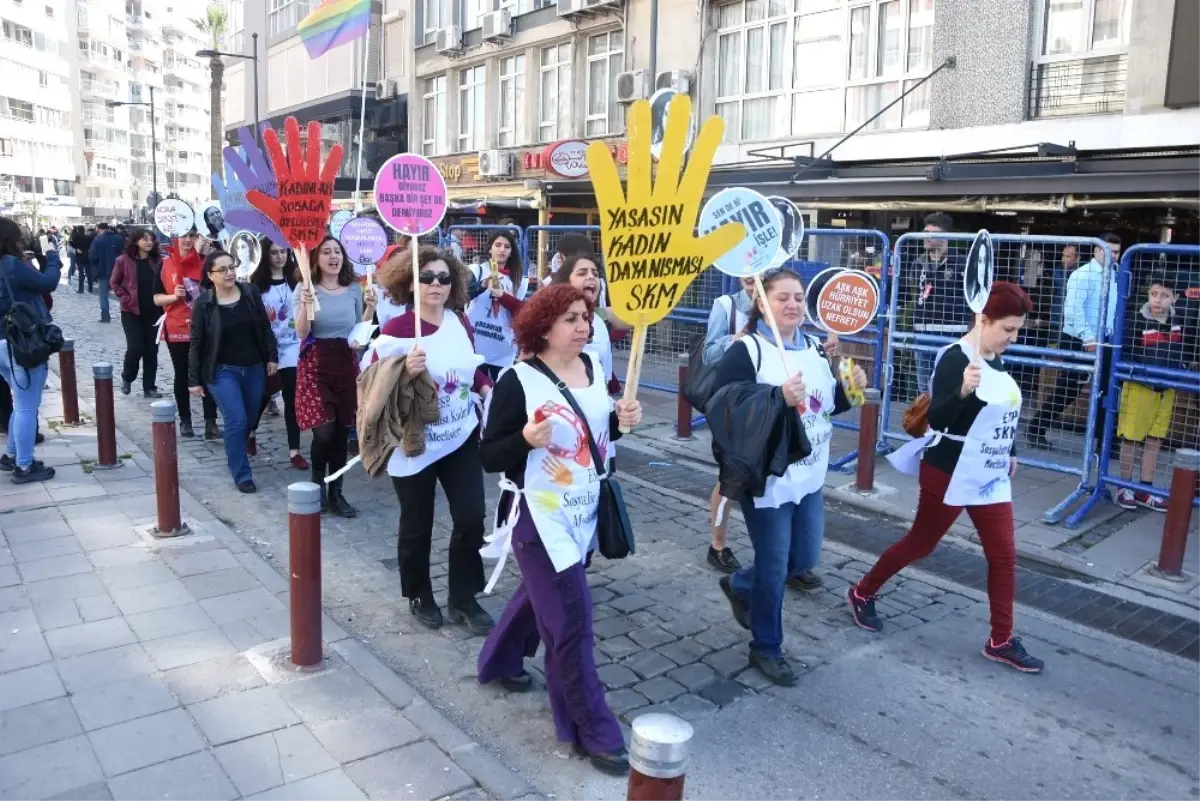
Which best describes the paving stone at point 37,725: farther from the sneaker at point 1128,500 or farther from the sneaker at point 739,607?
the sneaker at point 1128,500

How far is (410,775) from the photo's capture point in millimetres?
3562

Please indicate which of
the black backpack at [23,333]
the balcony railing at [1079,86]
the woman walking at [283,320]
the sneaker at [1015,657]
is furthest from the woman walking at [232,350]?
the balcony railing at [1079,86]

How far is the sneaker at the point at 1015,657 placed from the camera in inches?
186

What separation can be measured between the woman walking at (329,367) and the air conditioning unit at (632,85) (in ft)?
40.7

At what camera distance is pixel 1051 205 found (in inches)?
420

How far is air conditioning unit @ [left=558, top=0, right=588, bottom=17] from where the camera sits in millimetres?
19922

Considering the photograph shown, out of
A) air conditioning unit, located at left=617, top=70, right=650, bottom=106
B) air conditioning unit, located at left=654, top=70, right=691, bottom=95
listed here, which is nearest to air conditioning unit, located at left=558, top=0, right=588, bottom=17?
air conditioning unit, located at left=617, top=70, right=650, bottom=106

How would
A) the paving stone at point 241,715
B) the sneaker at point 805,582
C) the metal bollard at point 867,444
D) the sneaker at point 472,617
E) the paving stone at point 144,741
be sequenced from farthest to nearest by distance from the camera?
the metal bollard at point 867,444 → the sneaker at point 805,582 → the sneaker at point 472,617 → the paving stone at point 241,715 → the paving stone at point 144,741

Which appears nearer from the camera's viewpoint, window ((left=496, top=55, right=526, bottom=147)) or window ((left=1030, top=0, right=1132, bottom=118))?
window ((left=1030, top=0, right=1132, bottom=118))

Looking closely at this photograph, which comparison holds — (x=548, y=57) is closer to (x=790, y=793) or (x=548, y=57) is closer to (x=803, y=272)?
(x=803, y=272)

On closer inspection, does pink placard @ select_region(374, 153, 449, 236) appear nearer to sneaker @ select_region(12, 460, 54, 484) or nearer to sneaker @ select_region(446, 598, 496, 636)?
sneaker @ select_region(446, 598, 496, 636)

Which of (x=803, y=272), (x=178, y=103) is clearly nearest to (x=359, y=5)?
(x=803, y=272)

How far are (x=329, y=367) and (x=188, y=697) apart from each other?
303 cm

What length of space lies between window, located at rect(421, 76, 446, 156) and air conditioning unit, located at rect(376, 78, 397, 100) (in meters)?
1.39
